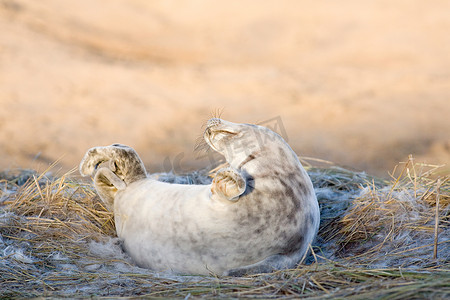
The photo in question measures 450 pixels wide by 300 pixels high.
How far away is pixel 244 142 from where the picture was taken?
285 centimetres

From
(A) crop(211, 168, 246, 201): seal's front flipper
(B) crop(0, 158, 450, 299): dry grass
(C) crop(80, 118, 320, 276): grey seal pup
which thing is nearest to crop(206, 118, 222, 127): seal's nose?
(C) crop(80, 118, 320, 276): grey seal pup

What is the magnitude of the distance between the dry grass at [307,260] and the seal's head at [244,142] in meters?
0.72

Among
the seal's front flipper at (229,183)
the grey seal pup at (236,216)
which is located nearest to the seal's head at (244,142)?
the grey seal pup at (236,216)

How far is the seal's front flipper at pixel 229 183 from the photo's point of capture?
8.14 ft

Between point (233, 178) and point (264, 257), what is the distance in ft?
1.90

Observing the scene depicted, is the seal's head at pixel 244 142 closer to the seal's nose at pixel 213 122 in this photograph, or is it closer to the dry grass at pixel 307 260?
the seal's nose at pixel 213 122

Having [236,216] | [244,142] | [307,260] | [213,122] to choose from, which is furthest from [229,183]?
[307,260]

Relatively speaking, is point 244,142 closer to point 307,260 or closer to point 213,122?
point 213,122

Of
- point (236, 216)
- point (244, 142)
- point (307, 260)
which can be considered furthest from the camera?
point (307, 260)

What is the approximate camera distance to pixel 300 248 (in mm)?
2795

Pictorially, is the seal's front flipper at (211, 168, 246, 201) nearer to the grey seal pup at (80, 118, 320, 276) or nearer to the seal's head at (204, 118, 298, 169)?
the grey seal pup at (80, 118, 320, 276)

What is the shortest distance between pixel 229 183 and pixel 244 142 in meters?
0.43

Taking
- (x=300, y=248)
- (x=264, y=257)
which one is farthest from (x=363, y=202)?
(x=264, y=257)

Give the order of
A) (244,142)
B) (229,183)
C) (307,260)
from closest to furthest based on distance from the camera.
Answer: (229,183)
(244,142)
(307,260)
